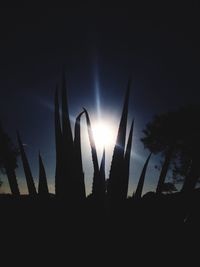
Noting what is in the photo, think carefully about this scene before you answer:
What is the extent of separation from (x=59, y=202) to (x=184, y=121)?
22.9 m

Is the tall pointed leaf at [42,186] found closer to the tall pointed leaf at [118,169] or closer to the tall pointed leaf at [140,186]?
the tall pointed leaf at [118,169]

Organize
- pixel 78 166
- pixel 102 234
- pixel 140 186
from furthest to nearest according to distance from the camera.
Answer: pixel 140 186 < pixel 78 166 < pixel 102 234

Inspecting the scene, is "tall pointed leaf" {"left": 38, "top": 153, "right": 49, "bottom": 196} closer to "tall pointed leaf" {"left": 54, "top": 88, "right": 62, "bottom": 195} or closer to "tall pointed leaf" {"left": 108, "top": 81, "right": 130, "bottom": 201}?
"tall pointed leaf" {"left": 54, "top": 88, "right": 62, "bottom": 195}

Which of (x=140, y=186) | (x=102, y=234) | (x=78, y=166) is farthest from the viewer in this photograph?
(x=140, y=186)

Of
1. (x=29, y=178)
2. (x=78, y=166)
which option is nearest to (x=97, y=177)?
(x=78, y=166)

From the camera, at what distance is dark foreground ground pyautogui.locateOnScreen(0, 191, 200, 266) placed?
587 millimetres

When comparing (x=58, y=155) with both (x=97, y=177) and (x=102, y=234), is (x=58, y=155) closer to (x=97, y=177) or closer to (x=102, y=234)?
(x=97, y=177)

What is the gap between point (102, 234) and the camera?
610 millimetres

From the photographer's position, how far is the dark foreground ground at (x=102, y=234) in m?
0.59

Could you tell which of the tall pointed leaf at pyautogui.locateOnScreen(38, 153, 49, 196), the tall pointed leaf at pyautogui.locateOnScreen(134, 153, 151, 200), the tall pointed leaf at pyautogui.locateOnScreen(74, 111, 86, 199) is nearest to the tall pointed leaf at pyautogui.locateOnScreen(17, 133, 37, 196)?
the tall pointed leaf at pyautogui.locateOnScreen(38, 153, 49, 196)

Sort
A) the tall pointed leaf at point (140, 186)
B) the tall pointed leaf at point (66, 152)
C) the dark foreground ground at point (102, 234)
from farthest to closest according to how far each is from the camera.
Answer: the tall pointed leaf at point (140, 186)
the tall pointed leaf at point (66, 152)
the dark foreground ground at point (102, 234)

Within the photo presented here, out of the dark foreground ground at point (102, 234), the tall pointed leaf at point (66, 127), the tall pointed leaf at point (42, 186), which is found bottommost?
the dark foreground ground at point (102, 234)

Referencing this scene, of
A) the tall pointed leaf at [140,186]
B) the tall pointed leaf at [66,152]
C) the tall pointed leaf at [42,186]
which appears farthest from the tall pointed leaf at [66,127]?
the tall pointed leaf at [140,186]

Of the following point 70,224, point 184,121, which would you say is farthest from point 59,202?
point 184,121
